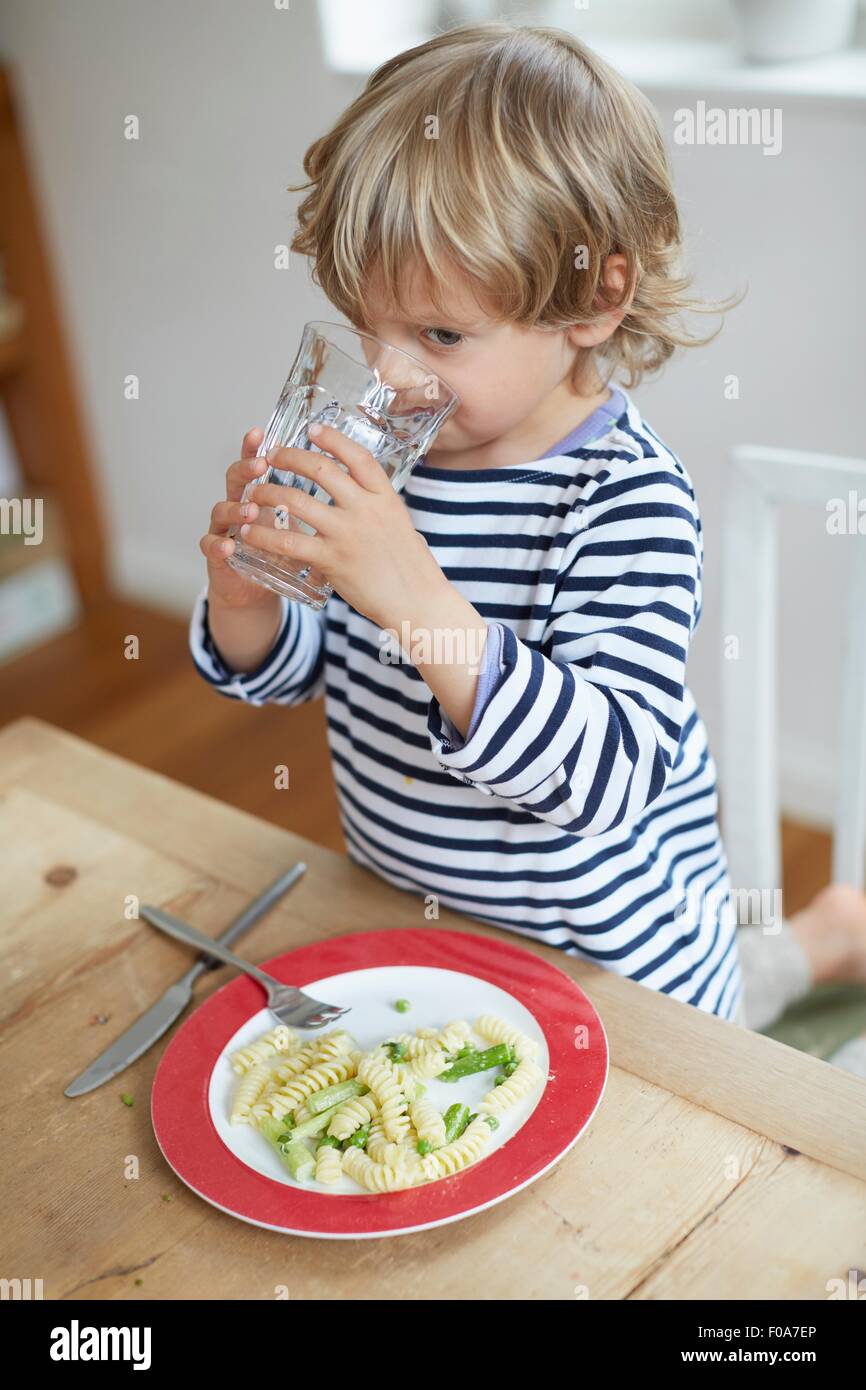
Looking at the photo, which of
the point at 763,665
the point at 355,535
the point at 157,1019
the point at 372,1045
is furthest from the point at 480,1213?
the point at 763,665

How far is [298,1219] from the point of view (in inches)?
26.2

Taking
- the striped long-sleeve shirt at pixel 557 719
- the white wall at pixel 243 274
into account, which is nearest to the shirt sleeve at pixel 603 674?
the striped long-sleeve shirt at pixel 557 719

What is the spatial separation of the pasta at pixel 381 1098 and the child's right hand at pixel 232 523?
0.30 meters

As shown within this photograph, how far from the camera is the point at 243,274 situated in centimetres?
238

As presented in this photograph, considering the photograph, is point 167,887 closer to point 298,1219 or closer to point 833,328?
point 298,1219

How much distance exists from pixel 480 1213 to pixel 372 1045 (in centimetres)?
14

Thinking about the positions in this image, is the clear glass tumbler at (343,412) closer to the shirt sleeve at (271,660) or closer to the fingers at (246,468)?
the fingers at (246,468)

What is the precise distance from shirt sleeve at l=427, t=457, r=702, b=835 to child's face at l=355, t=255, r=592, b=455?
0.26ft

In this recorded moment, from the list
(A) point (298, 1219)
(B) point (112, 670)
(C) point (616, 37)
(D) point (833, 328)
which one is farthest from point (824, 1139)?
(B) point (112, 670)

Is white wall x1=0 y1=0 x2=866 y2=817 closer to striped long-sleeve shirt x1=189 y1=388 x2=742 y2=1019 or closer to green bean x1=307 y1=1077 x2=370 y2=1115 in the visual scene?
striped long-sleeve shirt x1=189 y1=388 x2=742 y2=1019

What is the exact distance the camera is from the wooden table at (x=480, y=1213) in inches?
25.2

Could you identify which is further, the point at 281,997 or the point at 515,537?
the point at 515,537

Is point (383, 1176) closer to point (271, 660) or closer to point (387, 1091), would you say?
point (387, 1091)

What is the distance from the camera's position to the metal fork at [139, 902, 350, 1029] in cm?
80
